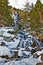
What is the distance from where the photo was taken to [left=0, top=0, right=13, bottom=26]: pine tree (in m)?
63.2

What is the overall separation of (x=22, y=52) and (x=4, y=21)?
3059cm

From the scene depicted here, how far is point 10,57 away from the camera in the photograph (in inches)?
1251

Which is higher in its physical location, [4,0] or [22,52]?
[4,0]

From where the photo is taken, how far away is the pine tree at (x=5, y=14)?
207ft

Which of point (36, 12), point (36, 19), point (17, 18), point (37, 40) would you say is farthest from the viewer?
point (17, 18)

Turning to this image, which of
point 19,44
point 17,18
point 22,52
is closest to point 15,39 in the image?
point 19,44

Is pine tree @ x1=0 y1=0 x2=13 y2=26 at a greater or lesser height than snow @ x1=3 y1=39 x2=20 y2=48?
greater

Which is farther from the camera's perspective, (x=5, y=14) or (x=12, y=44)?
(x=5, y=14)

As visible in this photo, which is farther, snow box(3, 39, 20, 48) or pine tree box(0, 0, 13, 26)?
pine tree box(0, 0, 13, 26)

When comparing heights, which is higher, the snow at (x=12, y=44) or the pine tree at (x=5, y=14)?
the pine tree at (x=5, y=14)

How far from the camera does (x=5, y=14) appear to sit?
6525cm

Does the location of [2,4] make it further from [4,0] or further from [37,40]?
[37,40]

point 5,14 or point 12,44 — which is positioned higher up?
point 5,14

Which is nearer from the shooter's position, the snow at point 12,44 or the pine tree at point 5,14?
the snow at point 12,44
